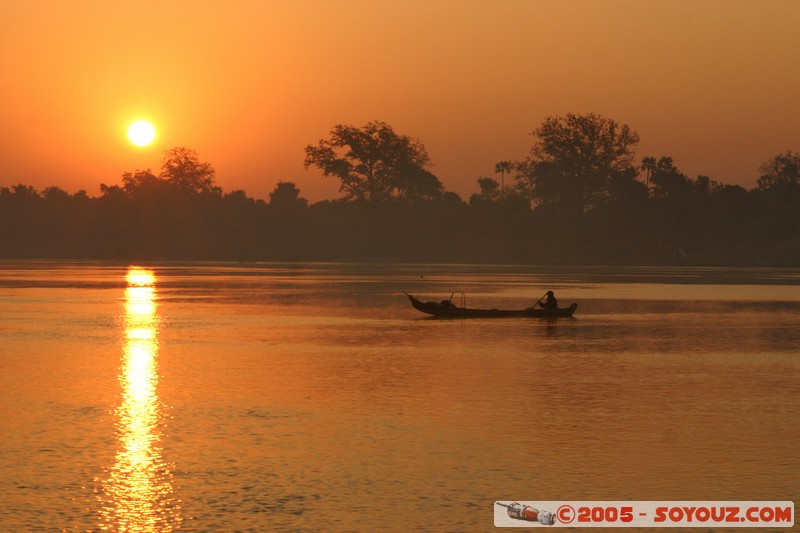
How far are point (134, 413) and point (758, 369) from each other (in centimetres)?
1461

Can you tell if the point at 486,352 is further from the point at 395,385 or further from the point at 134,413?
the point at 134,413

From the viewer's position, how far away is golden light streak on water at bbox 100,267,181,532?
11.8 m

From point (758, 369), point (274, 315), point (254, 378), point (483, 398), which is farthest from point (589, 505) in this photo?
point (274, 315)

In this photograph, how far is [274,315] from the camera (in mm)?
46125

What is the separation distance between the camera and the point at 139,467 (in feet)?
47.2

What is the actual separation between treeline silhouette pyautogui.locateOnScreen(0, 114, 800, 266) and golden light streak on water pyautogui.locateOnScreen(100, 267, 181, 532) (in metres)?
133

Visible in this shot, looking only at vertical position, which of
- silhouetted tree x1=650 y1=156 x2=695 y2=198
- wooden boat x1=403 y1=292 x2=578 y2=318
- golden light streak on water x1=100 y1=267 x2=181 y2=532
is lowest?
golden light streak on water x1=100 y1=267 x2=181 y2=532

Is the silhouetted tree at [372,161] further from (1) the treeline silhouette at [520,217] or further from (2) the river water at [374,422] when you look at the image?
(2) the river water at [374,422]

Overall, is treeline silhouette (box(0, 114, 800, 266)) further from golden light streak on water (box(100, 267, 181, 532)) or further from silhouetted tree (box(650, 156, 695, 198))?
golden light streak on water (box(100, 267, 181, 532))

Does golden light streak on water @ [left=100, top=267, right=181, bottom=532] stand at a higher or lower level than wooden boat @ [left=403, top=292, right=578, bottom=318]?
lower

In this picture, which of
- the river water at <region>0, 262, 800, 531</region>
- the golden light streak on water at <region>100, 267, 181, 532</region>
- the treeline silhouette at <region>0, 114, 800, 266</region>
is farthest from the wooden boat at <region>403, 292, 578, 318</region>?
the treeline silhouette at <region>0, 114, 800, 266</region>

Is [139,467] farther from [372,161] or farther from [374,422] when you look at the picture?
[372,161]

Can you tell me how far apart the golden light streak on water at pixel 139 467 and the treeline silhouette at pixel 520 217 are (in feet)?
438

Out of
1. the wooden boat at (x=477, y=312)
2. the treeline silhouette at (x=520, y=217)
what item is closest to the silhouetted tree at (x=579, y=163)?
the treeline silhouette at (x=520, y=217)
